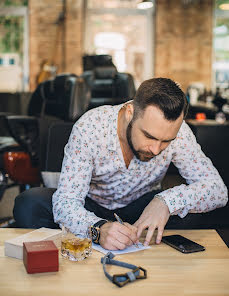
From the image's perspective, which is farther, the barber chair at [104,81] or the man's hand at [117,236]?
the barber chair at [104,81]

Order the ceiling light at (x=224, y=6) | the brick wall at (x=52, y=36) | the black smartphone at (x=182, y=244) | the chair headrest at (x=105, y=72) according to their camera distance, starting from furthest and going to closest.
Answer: the brick wall at (x=52, y=36), the ceiling light at (x=224, y=6), the chair headrest at (x=105, y=72), the black smartphone at (x=182, y=244)

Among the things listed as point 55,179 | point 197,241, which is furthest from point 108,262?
point 55,179

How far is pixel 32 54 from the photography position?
290 inches

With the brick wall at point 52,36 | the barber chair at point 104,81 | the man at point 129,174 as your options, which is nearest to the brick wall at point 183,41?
the brick wall at point 52,36

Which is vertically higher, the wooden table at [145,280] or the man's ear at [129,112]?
the man's ear at [129,112]

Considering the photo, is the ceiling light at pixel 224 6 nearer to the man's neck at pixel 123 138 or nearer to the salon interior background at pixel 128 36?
the salon interior background at pixel 128 36

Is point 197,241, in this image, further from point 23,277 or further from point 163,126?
point 23,277

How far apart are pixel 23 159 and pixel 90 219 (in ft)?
5.75

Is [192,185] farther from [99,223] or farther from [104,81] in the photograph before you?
[104,81]

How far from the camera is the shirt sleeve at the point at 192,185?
1626mm

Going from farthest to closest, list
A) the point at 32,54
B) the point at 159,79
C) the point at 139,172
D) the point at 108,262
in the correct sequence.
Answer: the point at 32,54 → the point at 139,172 → the point at 159,79 → the point at 108,262

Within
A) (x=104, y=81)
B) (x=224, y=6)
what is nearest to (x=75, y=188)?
(x=104, y=81)

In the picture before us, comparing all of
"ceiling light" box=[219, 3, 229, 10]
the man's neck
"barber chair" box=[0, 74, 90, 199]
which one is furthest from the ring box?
"ceiling light" box=[219, 3, 229, 10]

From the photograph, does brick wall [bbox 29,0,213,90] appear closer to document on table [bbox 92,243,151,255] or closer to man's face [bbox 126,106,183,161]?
man's face [bbox 126,106,183,161]
